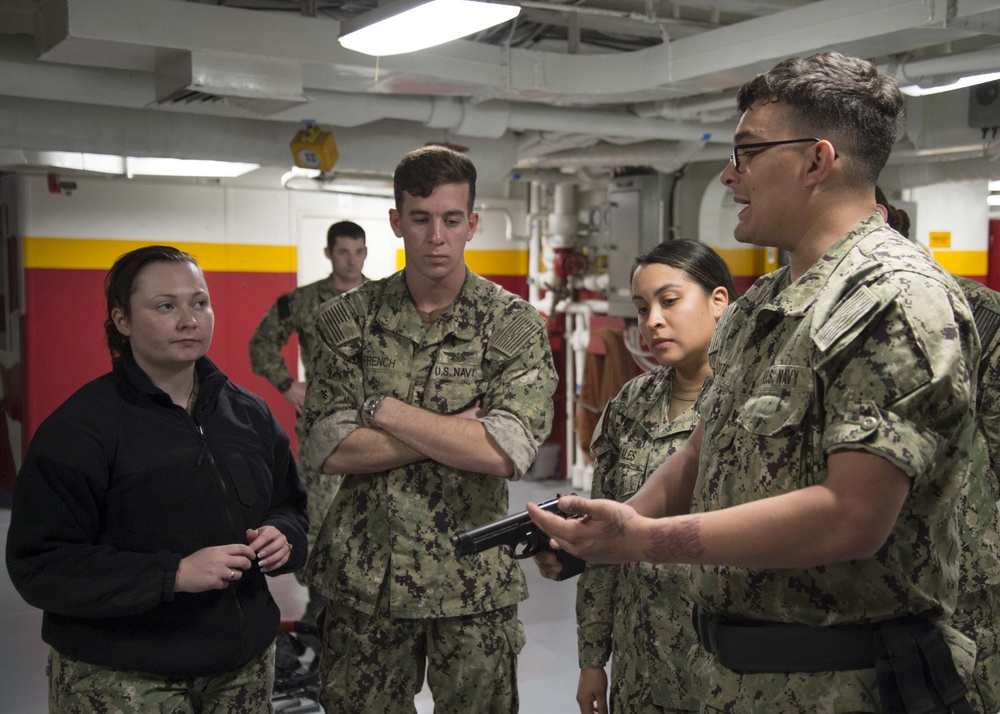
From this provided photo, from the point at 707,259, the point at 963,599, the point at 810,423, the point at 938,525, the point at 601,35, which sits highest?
the point at 601,35

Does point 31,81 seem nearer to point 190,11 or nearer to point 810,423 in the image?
point 190,11

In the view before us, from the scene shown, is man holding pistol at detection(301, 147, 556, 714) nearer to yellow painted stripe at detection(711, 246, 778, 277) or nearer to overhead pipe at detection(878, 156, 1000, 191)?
overhead pipe at detection(878, 156, 1000, 191)

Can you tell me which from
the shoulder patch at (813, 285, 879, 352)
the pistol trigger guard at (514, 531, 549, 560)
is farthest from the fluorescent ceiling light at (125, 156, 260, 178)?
the shoulder patch at (813, 285, 879, 352)

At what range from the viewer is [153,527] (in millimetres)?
1946

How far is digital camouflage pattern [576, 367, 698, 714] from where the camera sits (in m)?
1.96

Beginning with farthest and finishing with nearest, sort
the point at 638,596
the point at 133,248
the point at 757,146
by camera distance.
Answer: the point at 133,248 < the point at 638,596 < the point at 757,146

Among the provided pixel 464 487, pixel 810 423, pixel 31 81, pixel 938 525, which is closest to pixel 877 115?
pixel 810 423

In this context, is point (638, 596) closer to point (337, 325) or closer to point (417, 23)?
point (337, 325)

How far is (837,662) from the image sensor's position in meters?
1.35

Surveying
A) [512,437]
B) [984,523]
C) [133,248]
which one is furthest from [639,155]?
[512,437]

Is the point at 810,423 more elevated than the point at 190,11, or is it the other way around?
the point at 190,11

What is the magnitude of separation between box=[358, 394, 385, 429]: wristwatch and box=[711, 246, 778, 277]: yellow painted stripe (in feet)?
17.5

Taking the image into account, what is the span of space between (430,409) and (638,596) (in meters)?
0.66

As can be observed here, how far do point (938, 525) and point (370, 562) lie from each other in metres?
1.31
